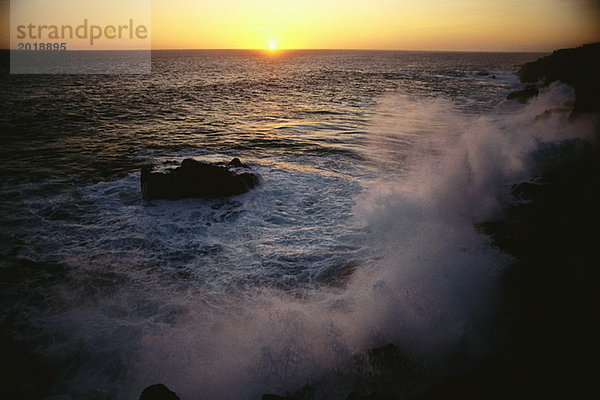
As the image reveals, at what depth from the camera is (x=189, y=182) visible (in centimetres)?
873

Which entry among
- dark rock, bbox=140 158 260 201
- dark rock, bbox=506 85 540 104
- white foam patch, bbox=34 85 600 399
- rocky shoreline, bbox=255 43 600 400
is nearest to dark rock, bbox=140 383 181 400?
white foam patch, bbox=34 85 600 399

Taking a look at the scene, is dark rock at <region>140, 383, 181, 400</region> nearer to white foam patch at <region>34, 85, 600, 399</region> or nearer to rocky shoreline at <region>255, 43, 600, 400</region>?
white foam patch at <region>34, 85, 600, 399</region>

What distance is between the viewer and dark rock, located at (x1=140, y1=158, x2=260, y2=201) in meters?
8.71

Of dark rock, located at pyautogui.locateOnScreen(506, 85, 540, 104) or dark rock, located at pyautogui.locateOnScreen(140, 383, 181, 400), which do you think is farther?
dark rock, located at pyautogui.locateOnScreen(506, 85, 540, 104)

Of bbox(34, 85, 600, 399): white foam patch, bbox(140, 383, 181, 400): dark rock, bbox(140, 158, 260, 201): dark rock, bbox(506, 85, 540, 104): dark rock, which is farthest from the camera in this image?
bbox(506, 85, 540, 104): dark rock

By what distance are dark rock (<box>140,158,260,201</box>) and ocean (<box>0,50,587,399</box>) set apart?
1.06ft

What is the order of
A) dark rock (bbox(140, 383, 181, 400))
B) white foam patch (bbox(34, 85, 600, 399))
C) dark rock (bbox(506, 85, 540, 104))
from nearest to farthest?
dark rock (bbox(140, 383, 181, 400)), white foam patch (bbox(34, 85, 600, 399)), dark rock (bbox(506, 85, 540, 104))

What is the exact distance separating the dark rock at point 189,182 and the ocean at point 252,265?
0.32 m

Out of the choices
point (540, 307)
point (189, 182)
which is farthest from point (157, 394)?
point (189, 182)

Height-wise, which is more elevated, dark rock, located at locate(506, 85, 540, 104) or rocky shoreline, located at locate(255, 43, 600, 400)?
dark rock, located at locate(506, 85, 540, 104)

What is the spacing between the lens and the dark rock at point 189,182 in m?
8.71

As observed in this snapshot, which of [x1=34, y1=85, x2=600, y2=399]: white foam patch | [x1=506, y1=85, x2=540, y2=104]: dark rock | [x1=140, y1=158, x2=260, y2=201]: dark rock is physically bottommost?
[x1=34, y1=85, x2=600, y2=399]: white foam patch

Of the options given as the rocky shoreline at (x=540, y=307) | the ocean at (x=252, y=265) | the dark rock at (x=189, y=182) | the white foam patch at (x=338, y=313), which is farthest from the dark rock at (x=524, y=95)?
the dark rock at (x=189, y=182)

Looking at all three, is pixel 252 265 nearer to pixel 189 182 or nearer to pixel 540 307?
pixel 189 182
